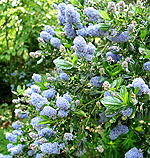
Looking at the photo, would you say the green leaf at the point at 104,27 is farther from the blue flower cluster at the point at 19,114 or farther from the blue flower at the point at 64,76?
the blue flower cluster at the point at 19,114

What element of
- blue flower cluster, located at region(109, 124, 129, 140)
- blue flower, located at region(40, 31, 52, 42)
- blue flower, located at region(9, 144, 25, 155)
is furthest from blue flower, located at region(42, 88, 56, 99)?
blue flower, located at region(9, 144, 25, 155)

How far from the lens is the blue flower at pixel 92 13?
1603 mm

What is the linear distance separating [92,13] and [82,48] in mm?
504

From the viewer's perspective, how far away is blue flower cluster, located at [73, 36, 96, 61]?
4.03 feet

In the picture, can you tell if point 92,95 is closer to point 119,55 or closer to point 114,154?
point 119,55

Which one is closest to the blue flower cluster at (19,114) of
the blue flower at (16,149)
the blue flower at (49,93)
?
the blue flower at (16,149)

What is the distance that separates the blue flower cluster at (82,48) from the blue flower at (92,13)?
17.2 inches

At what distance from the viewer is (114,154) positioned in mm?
2309

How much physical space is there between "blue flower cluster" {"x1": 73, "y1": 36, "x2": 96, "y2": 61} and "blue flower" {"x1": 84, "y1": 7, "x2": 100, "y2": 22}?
1.43 feet

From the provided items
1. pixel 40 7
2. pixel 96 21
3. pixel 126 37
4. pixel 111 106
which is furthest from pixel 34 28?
pixel 111 106

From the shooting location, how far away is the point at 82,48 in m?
1.25

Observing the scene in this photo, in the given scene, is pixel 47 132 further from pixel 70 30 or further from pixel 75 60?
pixel 70 30

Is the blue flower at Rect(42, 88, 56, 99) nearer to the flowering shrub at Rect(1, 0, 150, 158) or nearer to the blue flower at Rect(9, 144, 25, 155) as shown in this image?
the flowering shrub at Rect(1, 0, 150, 158)

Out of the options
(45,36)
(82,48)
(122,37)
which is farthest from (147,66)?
(45,36)
